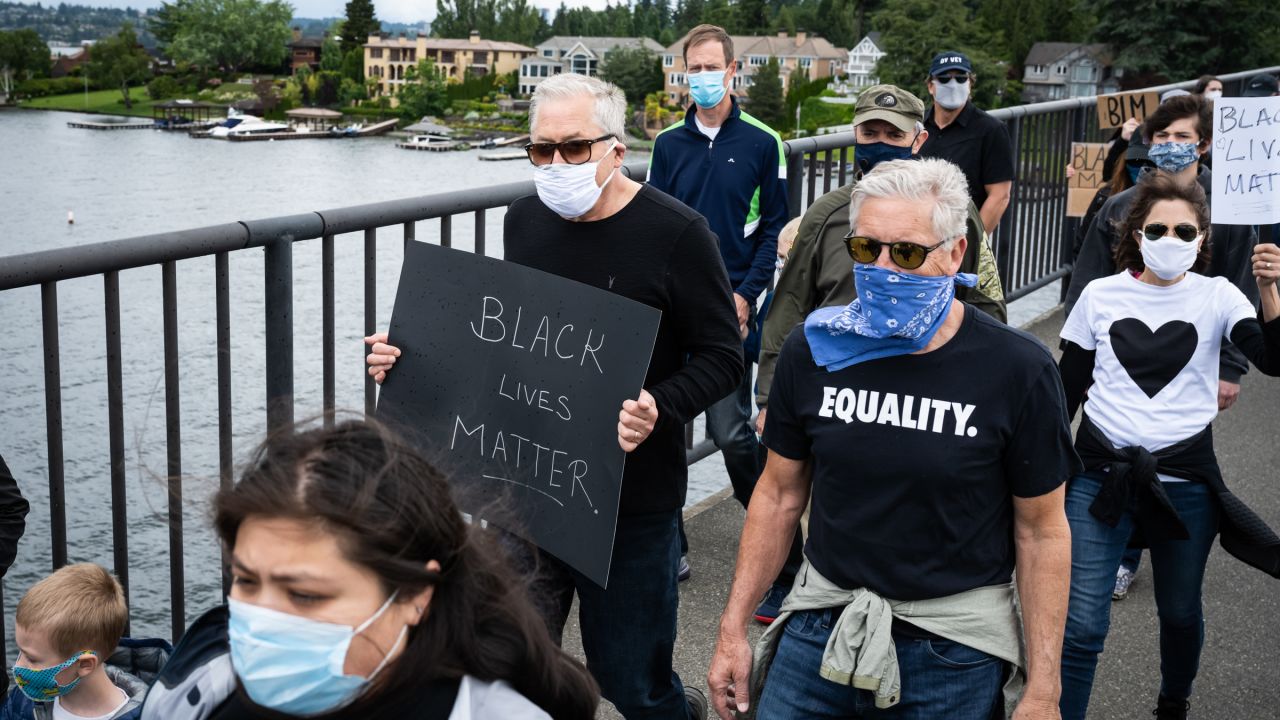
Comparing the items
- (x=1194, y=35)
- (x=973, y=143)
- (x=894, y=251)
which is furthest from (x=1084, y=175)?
(x=1194, y=35)

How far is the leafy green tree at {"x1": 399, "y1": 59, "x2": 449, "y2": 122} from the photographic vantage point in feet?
153

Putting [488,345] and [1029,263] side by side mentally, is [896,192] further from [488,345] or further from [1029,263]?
[1029,263]

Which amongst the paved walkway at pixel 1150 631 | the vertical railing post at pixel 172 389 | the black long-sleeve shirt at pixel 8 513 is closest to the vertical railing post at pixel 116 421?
the vertical railing post at pixel 172 389

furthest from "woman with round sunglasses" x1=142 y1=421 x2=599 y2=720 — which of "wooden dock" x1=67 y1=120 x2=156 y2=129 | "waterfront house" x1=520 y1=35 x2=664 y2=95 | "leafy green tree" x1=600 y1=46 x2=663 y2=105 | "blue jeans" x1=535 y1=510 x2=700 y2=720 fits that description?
"waterfront house" x1=520 y1=35 x2=664 y2=95

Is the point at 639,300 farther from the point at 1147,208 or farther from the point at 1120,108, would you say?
the point at 1120,108

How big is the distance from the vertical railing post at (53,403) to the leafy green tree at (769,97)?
84960 mm

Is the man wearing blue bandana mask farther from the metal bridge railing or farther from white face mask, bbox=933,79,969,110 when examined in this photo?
the metal bridge railing

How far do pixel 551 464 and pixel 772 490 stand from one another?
22.9 inches

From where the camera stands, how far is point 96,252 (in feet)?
10.3

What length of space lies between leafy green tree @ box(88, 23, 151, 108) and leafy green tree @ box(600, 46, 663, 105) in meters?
38.6

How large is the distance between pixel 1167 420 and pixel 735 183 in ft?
6.50

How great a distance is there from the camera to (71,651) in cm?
310

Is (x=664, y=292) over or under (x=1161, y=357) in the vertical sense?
over

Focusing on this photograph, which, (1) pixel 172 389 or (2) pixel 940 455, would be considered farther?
(1) pixel 172 389
